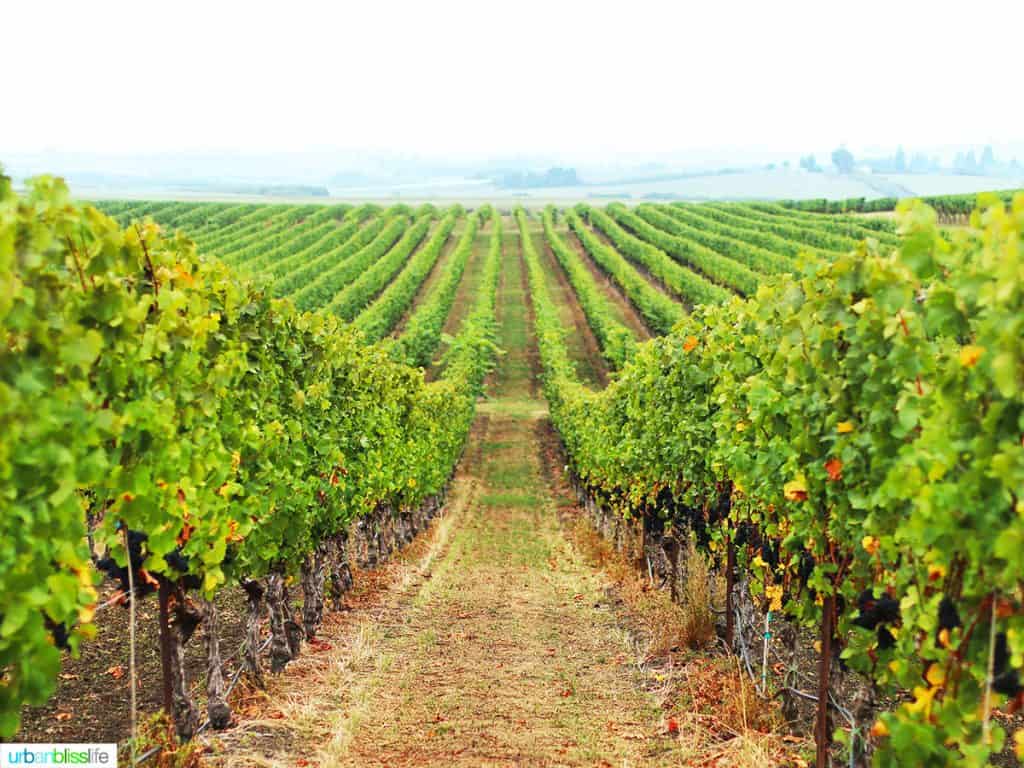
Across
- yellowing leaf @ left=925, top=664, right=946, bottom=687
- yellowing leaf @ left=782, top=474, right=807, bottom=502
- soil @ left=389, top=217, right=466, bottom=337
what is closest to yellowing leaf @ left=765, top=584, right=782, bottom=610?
yellowing leaf @ left=782, top=474, right=807, bottom=502

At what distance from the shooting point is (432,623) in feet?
35.7

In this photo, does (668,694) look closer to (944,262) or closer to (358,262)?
(944,262)

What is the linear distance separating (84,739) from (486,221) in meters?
90.9

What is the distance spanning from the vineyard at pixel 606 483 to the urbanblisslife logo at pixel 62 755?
0.47 metres

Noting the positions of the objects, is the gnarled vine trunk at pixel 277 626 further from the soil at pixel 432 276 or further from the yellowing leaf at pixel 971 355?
the soil at pixel 432 276

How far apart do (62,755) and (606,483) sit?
11.6 meters

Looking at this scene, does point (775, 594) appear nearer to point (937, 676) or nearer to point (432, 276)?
point (937, 676)

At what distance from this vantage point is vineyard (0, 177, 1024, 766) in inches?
151

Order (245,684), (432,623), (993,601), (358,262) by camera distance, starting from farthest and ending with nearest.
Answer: (358,262), (432,623), (245,684), (993,601)

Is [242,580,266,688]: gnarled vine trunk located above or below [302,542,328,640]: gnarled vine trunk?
above

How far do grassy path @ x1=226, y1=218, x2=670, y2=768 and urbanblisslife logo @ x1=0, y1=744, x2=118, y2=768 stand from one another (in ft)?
3.19

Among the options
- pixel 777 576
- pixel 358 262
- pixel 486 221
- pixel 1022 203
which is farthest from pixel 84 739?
pixel 486 221

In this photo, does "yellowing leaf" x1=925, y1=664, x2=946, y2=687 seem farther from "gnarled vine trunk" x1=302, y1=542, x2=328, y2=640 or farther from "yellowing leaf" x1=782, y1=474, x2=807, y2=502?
"gnarled vine trunk" x1=302, y1=542, x2=328, y2=640

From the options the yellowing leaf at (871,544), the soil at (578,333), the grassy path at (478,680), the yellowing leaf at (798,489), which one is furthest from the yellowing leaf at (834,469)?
the soil at (578,333)
